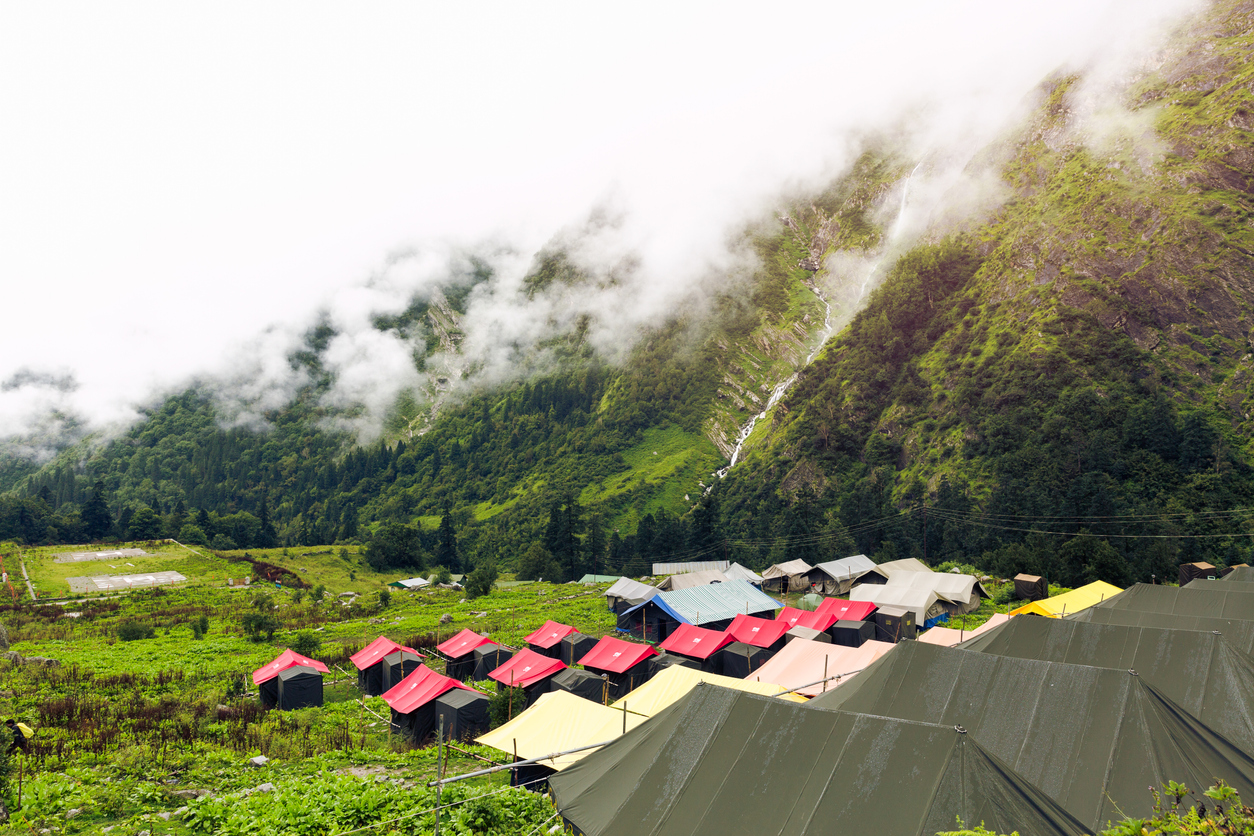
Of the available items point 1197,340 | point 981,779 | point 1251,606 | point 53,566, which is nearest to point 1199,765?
point 981,779

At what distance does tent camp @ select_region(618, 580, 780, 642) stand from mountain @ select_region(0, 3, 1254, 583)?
117ft

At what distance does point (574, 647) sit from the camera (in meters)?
32.2

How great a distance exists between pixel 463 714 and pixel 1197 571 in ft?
204

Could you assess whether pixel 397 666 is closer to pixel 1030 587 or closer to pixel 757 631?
pixel 757 631

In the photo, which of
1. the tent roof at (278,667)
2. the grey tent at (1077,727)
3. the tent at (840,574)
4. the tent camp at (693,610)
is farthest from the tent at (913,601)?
the tent roof at (278,667)

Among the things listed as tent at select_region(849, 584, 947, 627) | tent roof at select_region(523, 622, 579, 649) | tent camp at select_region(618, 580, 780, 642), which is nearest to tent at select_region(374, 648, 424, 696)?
tent roof at select_region(523, 622, 579, 649)

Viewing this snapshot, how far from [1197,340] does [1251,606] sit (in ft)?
300

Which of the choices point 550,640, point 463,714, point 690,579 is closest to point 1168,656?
point 463,714

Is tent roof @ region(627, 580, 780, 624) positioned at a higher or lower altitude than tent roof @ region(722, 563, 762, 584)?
higher

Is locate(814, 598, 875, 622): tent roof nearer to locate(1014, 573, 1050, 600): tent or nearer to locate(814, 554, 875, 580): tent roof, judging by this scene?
locate(1014, 573, 1050, 600): tent

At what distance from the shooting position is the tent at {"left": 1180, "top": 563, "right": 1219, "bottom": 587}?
53.4 metres

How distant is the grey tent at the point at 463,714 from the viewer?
71.5 feet

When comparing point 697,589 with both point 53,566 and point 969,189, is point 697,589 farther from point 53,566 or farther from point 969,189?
point 969,189

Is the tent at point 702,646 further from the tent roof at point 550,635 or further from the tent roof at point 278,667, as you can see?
the tent roof at point 278,667
